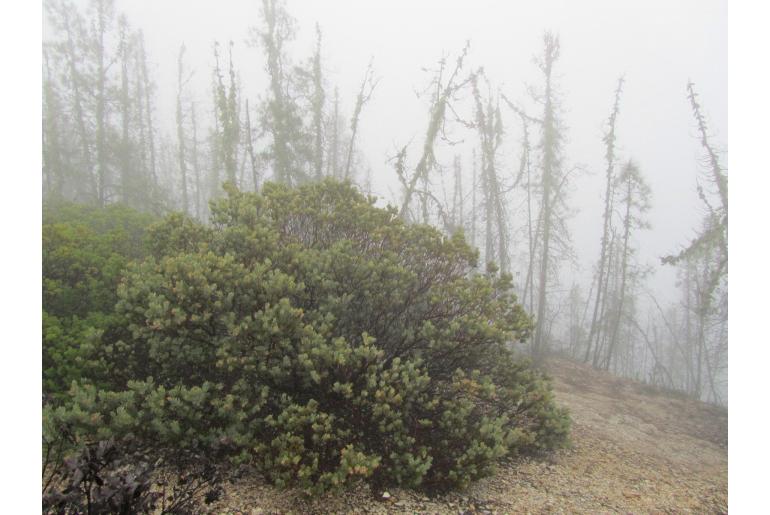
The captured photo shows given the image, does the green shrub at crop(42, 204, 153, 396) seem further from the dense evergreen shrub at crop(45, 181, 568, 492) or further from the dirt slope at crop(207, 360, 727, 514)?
the dirt slope at crop(207, 360, 727, 514)

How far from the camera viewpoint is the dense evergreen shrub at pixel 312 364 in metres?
3.75

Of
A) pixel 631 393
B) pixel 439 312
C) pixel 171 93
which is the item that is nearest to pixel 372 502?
pixel 439 312

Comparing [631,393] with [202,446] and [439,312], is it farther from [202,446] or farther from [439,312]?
[202,446]

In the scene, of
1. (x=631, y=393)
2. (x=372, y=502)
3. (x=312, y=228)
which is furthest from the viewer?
(x=631, y=393)

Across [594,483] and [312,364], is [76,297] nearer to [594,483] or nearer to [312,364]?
[312,364]

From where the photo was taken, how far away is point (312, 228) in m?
5.79

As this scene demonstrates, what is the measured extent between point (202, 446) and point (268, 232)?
224 centimetres

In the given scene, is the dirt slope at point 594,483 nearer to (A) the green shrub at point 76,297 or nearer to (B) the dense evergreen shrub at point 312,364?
(B) the dense evergreen shrub at point 312,364

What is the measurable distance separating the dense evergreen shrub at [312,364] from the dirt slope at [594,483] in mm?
220

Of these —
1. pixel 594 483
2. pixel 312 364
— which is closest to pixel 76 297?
pixel 312 364

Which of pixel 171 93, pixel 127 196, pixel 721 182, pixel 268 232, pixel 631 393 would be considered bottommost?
pixel 631 393

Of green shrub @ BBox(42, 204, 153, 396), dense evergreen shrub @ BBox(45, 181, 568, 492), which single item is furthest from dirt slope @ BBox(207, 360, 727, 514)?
green shrub @ BBox(42, 204, 153, 396)

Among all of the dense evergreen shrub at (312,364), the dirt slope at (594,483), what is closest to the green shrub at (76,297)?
the dense evergreen shrub at (312,364)

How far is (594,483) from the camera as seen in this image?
482 cm
